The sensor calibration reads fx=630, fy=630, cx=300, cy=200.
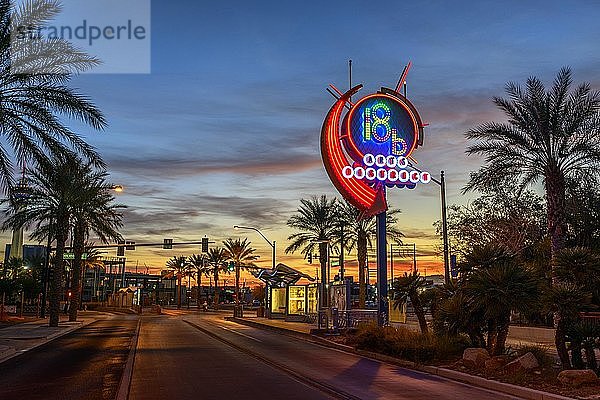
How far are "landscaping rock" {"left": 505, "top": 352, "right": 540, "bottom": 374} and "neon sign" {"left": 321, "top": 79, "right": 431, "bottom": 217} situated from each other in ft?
47.4

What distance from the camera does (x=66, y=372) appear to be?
675 inches

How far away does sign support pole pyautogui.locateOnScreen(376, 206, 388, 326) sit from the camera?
90.9 feet

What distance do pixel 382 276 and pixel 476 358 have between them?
1244cm

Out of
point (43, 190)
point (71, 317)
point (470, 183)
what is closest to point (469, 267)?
point (470, 183)

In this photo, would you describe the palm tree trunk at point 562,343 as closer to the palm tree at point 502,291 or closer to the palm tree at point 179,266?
the palm tree at point 502,291

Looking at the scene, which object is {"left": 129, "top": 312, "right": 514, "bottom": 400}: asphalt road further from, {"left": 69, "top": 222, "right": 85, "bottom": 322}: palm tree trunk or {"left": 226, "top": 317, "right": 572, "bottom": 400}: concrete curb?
{"left": 69, "top": 222, "right": 85, "bottom": 322}: palm tree trunk

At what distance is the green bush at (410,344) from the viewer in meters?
19.0

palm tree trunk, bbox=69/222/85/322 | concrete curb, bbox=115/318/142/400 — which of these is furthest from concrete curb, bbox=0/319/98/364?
palm tree trunk, bbox=69/222/85/322

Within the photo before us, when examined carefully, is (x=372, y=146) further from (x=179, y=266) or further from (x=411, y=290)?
(x=179, y=266)

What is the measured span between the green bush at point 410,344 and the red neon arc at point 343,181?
24.7 ft

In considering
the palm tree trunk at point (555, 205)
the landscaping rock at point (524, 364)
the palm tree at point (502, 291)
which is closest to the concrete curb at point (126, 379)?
the landscaping rock at point (524, 364)

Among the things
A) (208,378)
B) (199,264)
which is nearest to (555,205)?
(208,378)

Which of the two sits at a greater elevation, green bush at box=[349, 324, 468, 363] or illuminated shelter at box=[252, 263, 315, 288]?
illuminated shelter at box=[252, 263, 315, 288]

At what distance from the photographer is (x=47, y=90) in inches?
848
